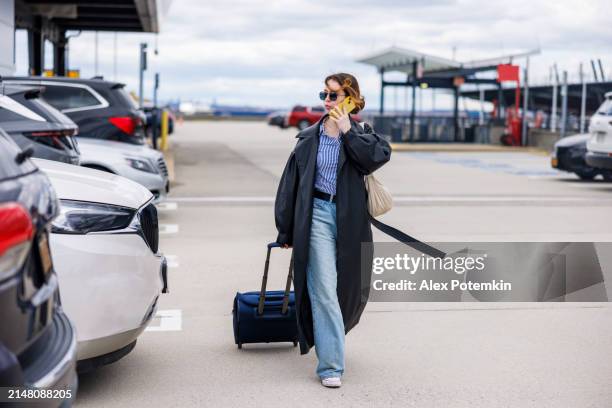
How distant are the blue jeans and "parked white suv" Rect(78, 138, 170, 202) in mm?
6888

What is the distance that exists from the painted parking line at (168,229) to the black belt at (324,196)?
6.66 m

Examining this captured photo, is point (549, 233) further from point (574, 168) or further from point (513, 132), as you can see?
point (513, 132)

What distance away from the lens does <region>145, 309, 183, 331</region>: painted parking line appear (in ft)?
23.3

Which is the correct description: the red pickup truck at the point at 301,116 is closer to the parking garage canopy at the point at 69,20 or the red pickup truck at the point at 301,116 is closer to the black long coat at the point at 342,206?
the parking garage canopy at the point at 69,20

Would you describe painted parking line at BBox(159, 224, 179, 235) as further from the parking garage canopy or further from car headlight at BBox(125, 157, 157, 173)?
the parking garage canopy

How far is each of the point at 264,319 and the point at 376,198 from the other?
1118 mm

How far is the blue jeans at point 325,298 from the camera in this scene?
559cm

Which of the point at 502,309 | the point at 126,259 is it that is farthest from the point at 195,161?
the point at 126,259

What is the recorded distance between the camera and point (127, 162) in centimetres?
1249

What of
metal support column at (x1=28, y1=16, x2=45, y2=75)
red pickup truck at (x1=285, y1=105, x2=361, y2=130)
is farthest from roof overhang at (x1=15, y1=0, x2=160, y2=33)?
red pickup truck at (x1=285, y1=105, x2=361, y2=130)

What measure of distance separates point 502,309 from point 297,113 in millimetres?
55545

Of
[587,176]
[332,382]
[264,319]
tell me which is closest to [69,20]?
[587,176]

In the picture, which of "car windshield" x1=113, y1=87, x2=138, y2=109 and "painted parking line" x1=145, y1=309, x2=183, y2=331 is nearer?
"painted parking line" x1=145, y1=309, x2=183, y2=331

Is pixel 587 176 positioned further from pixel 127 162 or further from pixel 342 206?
pixel 342 206
